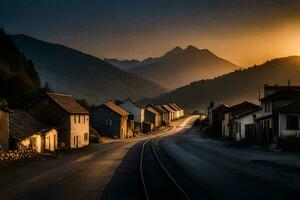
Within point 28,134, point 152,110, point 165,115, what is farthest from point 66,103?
point 165,115

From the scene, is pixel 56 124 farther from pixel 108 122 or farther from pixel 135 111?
pixel 135 111

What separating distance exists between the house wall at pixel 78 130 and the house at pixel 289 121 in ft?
96.1

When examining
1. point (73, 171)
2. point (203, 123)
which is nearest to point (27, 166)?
point (73, 171)

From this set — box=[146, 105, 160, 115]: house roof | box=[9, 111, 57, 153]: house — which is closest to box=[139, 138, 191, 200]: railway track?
box=[9, 111, 57, 153]: house

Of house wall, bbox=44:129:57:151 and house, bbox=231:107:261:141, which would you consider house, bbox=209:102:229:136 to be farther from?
house wall, bbox=44:129:57:151

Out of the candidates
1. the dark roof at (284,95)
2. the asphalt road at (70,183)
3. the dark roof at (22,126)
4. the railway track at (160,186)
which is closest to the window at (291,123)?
the dark roof at (284,95)

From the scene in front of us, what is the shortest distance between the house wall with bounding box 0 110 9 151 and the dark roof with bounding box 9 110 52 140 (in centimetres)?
267

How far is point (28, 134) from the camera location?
172 ft

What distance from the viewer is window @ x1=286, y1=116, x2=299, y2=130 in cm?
6034

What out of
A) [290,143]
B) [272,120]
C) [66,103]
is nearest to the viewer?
[290,143]

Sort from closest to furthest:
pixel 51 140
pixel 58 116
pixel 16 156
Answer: pixel 16 156
pixel 51 140
pixel 58 116

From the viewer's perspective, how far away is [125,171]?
1419 inches

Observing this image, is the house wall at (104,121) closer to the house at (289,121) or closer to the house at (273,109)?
the house at (273,109)

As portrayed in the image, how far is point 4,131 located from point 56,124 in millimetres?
29705
